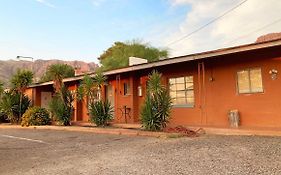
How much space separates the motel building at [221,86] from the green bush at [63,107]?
2576 mm

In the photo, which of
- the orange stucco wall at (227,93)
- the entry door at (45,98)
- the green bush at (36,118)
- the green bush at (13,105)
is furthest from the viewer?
the entry door at (45,98)

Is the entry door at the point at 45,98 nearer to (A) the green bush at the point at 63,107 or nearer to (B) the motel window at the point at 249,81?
(A) the green bush at the point at 63,107

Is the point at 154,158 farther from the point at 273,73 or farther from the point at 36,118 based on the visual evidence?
the point at 36,118

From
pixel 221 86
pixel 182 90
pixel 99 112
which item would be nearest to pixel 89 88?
pixel 99 112

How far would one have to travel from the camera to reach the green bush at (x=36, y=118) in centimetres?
1588

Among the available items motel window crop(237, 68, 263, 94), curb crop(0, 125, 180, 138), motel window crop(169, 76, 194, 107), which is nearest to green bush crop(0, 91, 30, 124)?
curb crop(0, 125, 180, 138)

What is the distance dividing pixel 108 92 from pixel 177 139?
352 inches

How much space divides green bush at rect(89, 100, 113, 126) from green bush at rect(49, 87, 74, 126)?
7.86 feet

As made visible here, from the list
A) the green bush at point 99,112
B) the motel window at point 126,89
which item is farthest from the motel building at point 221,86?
the green bush at point 99,112

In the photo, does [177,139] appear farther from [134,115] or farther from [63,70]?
[63,70]

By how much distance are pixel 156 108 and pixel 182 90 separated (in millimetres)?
2916

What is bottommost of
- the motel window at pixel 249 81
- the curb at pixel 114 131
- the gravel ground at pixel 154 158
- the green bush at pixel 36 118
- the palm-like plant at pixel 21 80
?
the gravel ground at pixel 154 158

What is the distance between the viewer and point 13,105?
17.9 meters

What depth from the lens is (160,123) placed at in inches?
422
